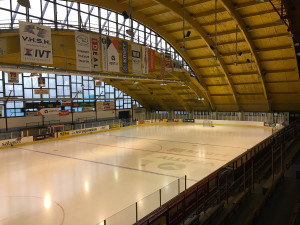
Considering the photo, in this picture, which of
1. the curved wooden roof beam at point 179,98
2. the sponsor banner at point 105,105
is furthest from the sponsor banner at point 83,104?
the curved wooden roof beam at point 179,98

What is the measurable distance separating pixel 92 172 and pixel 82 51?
22.4ft

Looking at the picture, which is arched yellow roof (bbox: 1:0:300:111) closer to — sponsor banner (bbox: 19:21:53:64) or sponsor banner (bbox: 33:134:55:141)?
sponsor banner (bbox: 19:21:53:64)

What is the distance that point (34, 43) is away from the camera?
452 inches

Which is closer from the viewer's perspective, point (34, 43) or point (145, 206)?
point (145, 206)

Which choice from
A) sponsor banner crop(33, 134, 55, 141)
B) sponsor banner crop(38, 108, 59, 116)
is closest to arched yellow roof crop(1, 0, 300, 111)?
sponsor banner crop(38, 108, 59, 116)

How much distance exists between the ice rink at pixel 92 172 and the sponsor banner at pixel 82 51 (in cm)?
598

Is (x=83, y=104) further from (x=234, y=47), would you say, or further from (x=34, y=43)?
(x=34, y=43)

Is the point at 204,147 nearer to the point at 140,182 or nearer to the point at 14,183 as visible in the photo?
the point at 140,182

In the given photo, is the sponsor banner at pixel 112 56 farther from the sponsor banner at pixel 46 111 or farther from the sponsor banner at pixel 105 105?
the sponsor banner at pixel 105 105

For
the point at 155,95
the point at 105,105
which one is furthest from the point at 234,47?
the point at 105,105

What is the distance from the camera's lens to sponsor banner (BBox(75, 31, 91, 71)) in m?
13.6

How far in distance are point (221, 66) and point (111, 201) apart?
2248cm

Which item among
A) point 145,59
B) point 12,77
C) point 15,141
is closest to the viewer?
point 145,59

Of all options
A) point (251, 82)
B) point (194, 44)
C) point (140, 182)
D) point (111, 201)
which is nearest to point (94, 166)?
point (140, 182)
